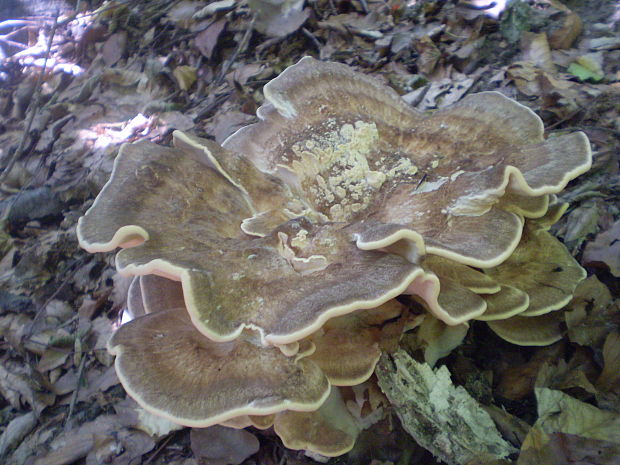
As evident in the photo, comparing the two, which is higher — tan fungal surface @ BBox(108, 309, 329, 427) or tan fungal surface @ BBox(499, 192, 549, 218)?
tan fungal surface @ BBox(499, 192, 549, 218)

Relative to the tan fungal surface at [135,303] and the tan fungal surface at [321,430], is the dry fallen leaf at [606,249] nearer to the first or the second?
the tan fungal surface at [321,430]

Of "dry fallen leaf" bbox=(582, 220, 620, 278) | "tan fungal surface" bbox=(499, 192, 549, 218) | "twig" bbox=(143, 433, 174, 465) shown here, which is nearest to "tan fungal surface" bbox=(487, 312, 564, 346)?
"dry fallen leaf" bbox=(582, 220, 620, 278)

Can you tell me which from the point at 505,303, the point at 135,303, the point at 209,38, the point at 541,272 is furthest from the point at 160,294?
the point at 209,38

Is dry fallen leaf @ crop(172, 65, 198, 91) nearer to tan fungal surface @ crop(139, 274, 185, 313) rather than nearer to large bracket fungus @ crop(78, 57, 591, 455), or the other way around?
large bracket fungus @ crop(78, 57, 591, 455)

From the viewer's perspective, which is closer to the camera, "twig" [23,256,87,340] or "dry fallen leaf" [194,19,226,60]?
"twig" [23,256,87,340]

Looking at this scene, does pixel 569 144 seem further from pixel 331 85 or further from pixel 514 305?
pixel 331 85

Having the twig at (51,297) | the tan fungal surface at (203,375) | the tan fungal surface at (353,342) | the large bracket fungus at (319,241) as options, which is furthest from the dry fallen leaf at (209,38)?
the tan fungal surface at (353,342)
